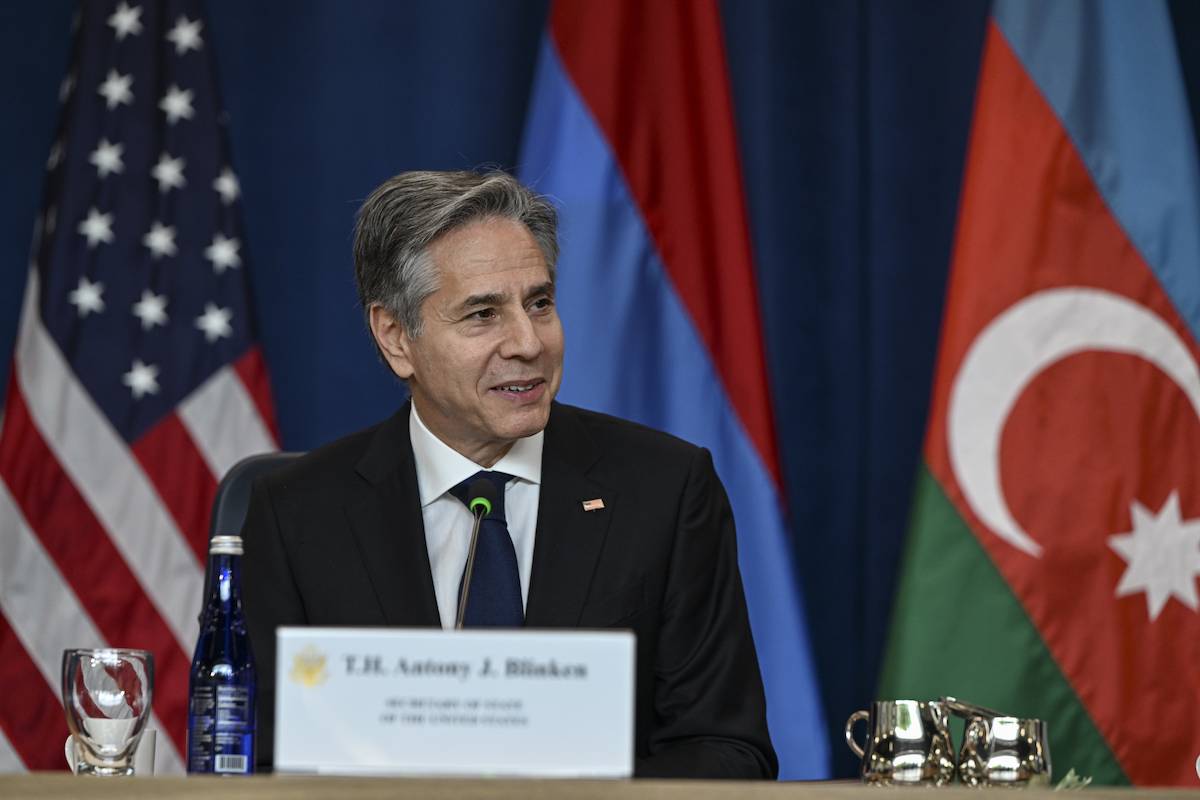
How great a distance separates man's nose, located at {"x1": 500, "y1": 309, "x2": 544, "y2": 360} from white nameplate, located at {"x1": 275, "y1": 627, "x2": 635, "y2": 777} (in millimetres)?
975

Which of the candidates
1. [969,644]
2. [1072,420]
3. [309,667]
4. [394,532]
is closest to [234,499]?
[394,532]

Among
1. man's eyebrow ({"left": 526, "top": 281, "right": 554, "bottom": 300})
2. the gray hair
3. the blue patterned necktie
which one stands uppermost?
the gray hair

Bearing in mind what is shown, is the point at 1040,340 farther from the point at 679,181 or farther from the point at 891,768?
the point at 891,768

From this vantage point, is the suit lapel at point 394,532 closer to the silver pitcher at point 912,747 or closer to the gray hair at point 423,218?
the gray hair at point 423,218

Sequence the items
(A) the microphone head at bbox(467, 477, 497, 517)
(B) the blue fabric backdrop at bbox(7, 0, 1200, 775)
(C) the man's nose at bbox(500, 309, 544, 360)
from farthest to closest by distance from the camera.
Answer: (B) the blue fabric backdrop at bbox(7, 0, 1200, 775) → (C) the man's nose at bbox(500, 309, 544, 360) → (A) the microphone head at bbox(467, 477, 497, 517)

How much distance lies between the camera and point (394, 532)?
2.19m

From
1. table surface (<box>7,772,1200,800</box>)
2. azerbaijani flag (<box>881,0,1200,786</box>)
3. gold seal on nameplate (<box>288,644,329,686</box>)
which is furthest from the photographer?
azerbaijani flag (<box>881,0,1200,786</box>)

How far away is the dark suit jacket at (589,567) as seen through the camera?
6.84ft

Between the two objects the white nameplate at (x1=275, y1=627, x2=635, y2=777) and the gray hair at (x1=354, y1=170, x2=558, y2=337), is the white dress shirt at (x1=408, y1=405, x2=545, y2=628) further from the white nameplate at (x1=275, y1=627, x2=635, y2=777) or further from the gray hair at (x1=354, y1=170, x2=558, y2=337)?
the white nameplate at (x1=275, y1=627, x2=635, y2=777)

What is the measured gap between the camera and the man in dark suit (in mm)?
2107

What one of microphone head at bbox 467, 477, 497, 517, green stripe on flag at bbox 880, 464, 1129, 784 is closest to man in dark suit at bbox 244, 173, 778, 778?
microphone head at bbox 467, 477, 497, 517

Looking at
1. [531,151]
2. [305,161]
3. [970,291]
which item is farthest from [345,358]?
[970,291]

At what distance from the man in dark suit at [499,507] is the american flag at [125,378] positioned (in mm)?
1172

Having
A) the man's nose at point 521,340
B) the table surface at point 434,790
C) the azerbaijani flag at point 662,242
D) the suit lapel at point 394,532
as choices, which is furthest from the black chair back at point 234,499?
the table surface at point 434,790
